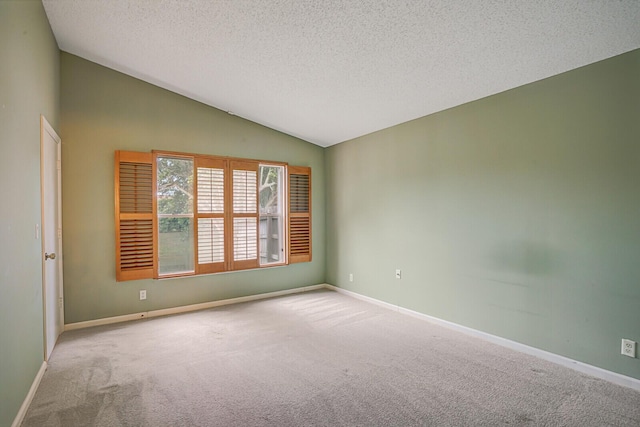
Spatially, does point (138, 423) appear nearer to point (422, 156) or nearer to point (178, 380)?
point (178, 380)

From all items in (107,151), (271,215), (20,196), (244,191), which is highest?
(107,151)

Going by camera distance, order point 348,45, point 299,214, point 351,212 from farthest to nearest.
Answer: point 299,214
point 351,212
point 348,45

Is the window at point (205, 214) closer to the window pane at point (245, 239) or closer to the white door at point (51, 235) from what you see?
the window pane at point (245, 239)

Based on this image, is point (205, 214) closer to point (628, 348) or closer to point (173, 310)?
point (173, 310)

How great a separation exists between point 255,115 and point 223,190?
115 cm

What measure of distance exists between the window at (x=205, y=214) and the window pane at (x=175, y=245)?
1 cm

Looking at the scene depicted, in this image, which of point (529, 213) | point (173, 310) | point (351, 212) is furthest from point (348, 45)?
point (173, 310)

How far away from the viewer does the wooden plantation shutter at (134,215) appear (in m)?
3.91

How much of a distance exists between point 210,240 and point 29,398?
246 centimetres

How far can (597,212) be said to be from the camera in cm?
261

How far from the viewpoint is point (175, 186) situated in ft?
14.1

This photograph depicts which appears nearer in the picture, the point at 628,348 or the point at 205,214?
the point at 628,348

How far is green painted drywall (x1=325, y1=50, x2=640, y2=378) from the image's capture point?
2504 mm

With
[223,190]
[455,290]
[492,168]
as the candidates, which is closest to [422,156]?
[492,168]
